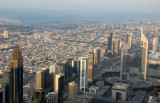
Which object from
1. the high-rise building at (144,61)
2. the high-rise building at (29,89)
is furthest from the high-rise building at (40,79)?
the high-rise building at (144,61)

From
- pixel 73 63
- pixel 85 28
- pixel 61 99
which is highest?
pixel 85 28

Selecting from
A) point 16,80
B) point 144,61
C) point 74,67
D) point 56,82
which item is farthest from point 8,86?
point 144,61

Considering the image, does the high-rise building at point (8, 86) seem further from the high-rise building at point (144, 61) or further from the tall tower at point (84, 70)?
the high-rise building at point (144, 61)

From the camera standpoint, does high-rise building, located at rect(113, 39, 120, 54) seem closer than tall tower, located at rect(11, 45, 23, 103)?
No

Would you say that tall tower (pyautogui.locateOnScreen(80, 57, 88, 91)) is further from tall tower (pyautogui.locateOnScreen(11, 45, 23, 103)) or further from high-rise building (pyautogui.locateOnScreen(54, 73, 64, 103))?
tall tower (pyautogui.locateOnScreen(11, 45, 23, 103))

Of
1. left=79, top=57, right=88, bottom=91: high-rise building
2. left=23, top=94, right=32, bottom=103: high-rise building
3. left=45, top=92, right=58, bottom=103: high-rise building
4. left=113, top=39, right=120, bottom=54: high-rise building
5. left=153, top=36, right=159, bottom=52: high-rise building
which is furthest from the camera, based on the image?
left=113, top=39, right=120, bottom=54: high-rise building

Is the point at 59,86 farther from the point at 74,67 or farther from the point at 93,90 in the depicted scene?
the point at 74,67

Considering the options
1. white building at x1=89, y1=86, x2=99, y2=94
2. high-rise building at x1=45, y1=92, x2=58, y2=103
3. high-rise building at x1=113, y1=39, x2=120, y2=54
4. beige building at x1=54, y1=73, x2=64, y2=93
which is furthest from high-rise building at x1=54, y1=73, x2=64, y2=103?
high-rise building at x1=113, y1=39, x2=120, y2=54

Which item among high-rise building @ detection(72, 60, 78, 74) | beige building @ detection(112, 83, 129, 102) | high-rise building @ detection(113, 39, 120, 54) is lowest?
beige building @ detection(112, 83, 129, 102)

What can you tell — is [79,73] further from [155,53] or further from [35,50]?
[155,53]

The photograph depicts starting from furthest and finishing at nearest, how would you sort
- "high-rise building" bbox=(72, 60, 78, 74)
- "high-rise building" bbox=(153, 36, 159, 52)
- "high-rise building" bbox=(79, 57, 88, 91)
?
"high-rise building" bbox=(153, 36, 159, 52)
"high-rise building" bbox=(72, 60, 78, 74)
"high-rise building" bbox=(79, 57, 88, 91)

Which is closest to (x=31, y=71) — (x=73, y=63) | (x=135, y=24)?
(x=73, y=63)
